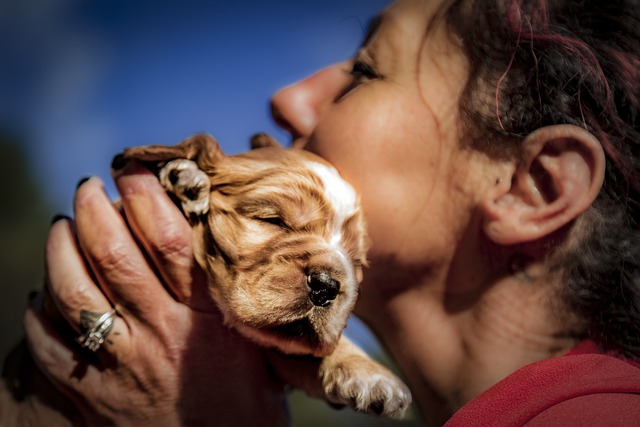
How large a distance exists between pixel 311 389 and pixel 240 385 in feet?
0.79

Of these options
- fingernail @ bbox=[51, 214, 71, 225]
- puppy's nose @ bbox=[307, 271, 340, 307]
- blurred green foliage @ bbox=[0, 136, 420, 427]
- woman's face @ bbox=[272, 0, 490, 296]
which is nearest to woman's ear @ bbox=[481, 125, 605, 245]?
woman's face @ bbox=[272, 0, 490, 296]

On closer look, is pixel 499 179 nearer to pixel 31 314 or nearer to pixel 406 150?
pixel 406 150

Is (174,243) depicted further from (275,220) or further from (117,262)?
(275,220)

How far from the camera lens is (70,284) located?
215 centimetres

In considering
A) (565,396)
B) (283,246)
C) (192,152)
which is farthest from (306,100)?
(565,396)

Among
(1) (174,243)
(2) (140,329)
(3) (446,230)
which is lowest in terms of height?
(3) (446,230)

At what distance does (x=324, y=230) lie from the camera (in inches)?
81.0

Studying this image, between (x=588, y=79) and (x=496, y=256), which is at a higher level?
(x=588, y=79)

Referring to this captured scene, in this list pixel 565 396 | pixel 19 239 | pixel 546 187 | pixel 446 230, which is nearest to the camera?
pixel 565 396

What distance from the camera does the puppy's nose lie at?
1.84 meters

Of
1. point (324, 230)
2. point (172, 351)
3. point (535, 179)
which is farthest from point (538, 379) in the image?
point (172, 351)

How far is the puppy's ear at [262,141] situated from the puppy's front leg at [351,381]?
2.66 ft

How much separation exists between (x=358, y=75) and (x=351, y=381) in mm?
1016

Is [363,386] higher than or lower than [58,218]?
lower
